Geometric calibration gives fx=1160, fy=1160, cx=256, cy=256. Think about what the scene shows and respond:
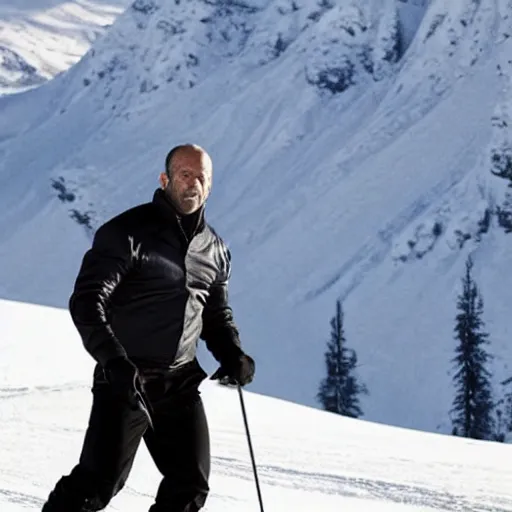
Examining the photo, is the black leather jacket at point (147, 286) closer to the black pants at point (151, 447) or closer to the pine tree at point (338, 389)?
the black pants at point (151, 447)

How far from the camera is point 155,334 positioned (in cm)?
422

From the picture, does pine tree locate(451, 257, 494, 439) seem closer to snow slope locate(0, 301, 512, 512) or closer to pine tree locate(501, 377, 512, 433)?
pine tree locate(501, 377, 512, 433)

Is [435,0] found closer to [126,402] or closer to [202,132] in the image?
[202,132]

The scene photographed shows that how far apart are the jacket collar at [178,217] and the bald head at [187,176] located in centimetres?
2

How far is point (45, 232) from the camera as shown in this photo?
9056cm

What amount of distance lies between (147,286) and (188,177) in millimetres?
424

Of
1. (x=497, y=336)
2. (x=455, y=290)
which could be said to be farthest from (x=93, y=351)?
(x=455, y=290)

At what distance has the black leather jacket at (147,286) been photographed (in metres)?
4.03

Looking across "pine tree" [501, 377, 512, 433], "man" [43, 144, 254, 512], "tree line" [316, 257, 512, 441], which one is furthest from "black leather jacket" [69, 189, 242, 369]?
"pine tree" [501, 377, 512, 433]

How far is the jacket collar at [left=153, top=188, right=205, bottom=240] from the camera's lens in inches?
167

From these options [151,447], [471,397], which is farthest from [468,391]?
[151,447]

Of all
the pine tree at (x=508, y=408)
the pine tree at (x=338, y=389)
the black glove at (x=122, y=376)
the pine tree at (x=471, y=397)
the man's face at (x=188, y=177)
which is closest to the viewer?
the black glove at (x=122, y=376)

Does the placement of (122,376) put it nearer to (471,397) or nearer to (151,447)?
(151,447)

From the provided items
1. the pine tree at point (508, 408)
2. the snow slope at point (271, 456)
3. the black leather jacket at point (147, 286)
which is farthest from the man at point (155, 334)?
the pine tree at point (508, 408)
